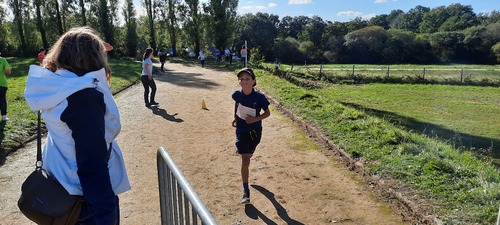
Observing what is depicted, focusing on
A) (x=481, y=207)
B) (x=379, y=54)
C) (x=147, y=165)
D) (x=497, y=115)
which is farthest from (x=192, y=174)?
(x=379, y=54)

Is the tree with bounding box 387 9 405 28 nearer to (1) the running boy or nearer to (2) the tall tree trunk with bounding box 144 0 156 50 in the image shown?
(2) the tall tree trunk with bounding box 144 0 156 50

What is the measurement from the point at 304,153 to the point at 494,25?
176 feet

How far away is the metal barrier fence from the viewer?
2.09 m

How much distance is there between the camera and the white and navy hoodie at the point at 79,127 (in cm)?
186

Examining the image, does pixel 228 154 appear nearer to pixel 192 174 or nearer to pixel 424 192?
pixel 192 174

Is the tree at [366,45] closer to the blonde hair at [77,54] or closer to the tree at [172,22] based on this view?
the tree at [172,22]

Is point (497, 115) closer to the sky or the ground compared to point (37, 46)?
closer to the ground

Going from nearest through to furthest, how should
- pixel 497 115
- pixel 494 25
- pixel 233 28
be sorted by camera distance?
pixel 497 115
pixel 233 28
pixel 494 25

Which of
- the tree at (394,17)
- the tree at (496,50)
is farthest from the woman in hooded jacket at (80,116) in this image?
the tree at (394,17)

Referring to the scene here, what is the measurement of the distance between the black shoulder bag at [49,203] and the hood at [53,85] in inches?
17.1

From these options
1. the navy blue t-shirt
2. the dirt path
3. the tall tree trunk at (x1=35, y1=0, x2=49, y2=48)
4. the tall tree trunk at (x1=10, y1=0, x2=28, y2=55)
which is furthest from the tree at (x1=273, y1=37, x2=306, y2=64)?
the navy blue t-shirt

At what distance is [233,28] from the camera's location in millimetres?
36406

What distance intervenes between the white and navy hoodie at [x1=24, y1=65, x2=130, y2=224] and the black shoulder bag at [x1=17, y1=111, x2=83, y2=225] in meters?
0.05

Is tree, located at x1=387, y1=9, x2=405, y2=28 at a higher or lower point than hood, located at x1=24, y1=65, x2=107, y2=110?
higher
